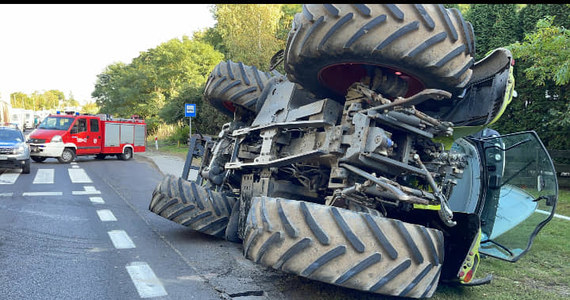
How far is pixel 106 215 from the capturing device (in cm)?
820

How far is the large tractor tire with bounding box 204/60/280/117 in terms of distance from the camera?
6.72m

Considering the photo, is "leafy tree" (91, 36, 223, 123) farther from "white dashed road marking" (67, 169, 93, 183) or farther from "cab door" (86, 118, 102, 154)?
"white dashed road marking" (67, 169, 93, 183)

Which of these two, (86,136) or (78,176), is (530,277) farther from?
(86,136)

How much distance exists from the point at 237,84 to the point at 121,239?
257 cm

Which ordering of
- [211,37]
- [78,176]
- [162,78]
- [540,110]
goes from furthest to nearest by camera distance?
1. [211,37]
2. [162,78]
3. [78,176]
4. [540,110]

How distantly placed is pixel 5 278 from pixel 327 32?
12.1 feet

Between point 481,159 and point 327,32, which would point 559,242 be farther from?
point 327,32

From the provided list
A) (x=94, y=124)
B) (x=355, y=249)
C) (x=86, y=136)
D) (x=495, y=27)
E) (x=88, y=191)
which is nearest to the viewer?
(x=355, y=249)

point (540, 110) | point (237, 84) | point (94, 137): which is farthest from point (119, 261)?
point (94, 137)

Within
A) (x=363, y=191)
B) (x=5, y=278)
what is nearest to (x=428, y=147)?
(x=363, y=191)

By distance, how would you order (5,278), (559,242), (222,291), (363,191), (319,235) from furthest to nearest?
1. (559,242)
2. (5,278)
3. (222,291)
4. (363,191)
5. (319,235)

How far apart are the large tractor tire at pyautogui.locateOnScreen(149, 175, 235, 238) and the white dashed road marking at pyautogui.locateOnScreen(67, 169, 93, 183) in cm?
914

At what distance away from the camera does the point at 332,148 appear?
4.24 meters

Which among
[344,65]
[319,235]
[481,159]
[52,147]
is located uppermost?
[344,65]
